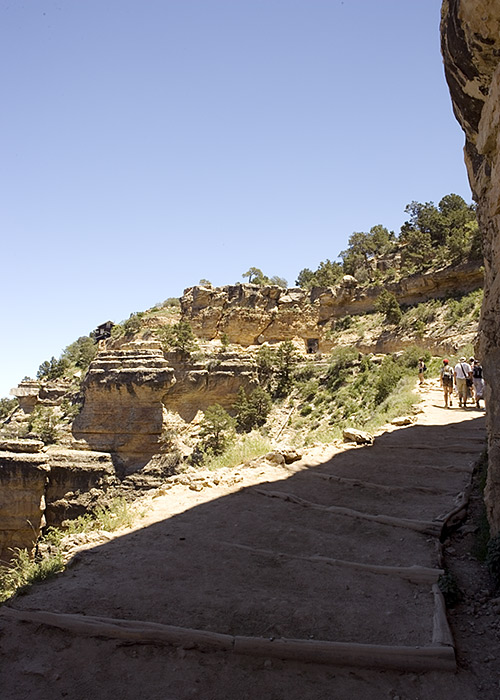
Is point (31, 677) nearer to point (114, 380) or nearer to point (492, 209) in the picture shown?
point (492, 209)

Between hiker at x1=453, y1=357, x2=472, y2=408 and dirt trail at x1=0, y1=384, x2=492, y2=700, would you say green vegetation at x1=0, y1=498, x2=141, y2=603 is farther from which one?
hiker at x1=453, y1=357, x2=472, y2=408

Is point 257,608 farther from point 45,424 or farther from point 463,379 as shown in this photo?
point 45,424

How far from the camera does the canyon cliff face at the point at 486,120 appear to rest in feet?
12.0

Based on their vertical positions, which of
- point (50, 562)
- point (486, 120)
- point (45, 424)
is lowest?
point (45, 424)

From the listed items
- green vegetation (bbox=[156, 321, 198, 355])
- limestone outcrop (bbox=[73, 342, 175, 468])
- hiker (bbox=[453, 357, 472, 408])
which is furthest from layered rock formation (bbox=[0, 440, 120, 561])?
hiker (bbox=[453, 357, 472, 408])

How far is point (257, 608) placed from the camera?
3361mm

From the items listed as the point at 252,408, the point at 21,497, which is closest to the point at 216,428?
the point at 252,408

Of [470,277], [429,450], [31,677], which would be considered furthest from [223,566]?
[470,277]

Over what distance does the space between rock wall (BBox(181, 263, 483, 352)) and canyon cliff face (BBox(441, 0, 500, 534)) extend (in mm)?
28580

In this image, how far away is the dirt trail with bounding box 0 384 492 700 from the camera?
8.79 feet

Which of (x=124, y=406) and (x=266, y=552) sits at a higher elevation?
(x=266, y=552)

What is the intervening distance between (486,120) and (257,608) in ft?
13.9

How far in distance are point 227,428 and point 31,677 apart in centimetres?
1823

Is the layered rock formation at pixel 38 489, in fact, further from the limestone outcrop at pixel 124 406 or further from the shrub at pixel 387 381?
the shrub at pixel 387 381
